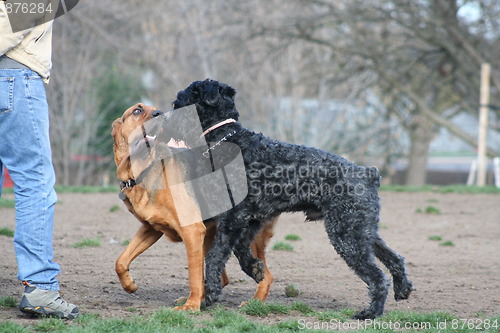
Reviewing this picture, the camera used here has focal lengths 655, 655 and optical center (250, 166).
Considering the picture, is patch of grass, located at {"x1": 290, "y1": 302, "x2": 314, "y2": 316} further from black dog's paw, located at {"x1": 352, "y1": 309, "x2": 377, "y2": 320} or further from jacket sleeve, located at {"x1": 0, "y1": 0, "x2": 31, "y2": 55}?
jacket sleeve, located at {"x1": 0, "y1": 0, "x2": 31, "y2": 55}

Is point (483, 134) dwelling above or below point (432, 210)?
above

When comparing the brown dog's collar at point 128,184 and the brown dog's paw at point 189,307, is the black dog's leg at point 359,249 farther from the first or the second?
the brown dog's collar at point 128,184

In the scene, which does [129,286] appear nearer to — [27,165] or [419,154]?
[27,165]

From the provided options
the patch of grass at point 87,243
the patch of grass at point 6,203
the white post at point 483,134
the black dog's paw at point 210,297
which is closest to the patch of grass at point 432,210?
the white post at point 483,134

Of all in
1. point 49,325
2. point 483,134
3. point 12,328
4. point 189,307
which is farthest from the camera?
point 483,134

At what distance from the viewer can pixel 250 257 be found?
506cm

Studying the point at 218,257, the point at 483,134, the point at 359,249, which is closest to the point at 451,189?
the point at 483,134

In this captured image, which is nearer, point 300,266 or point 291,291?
point 291,291

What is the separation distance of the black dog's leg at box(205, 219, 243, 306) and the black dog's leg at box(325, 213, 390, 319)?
0.72 meters

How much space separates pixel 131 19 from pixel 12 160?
1507 cm

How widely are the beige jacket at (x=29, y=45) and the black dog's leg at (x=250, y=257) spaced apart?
188 cm

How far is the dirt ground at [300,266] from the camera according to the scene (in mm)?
5098

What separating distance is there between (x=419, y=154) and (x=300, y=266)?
47.2 ft

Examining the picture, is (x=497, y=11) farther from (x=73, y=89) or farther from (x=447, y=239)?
(x=73, y=89)
